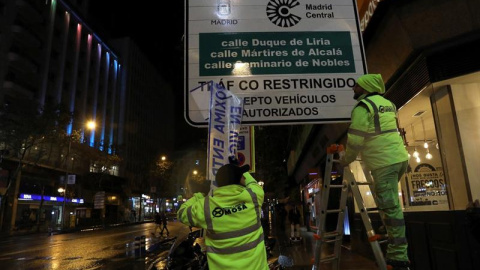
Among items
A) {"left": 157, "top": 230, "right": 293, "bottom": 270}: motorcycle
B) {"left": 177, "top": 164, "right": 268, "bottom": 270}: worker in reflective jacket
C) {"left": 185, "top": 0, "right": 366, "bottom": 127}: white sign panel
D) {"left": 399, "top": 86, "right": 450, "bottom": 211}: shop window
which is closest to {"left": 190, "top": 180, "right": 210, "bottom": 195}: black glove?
{"left": 177, "top": 164, "right": 268, "bottom": 270}: worker in reflective jacket

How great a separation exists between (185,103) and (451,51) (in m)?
3.99

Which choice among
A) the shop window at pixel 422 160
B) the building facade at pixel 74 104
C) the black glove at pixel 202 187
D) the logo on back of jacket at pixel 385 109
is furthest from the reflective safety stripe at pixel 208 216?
the building facade at pixel 74 104

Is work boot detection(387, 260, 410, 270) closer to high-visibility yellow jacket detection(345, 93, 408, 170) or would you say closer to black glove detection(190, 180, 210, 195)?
high-visibility yellow jacket detection(345, 93, 408, 170)

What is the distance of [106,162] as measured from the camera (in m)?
45.1

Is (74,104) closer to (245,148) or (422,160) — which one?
(422,160)

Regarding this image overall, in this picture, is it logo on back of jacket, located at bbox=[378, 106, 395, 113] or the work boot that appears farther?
logo on back of jacket, located at bbox=[378, 106, 395, 113]

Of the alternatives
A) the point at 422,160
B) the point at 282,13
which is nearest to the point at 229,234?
the point at 282,13

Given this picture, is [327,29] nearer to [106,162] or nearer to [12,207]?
[12,207]

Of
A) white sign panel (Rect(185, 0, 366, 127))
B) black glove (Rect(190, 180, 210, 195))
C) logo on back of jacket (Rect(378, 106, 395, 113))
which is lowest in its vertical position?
black glove (Rect(190, 180, 210, 195))

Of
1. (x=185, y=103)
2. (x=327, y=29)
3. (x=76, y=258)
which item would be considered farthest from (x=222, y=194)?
(x=76, y=258)

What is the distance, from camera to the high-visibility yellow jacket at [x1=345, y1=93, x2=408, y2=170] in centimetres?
295

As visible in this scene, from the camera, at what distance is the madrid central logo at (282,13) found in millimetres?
3771

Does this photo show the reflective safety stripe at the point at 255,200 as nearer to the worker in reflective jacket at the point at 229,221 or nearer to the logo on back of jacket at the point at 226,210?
the worker in reflective jacket at the point at 229,221

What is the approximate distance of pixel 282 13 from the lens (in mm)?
3807
